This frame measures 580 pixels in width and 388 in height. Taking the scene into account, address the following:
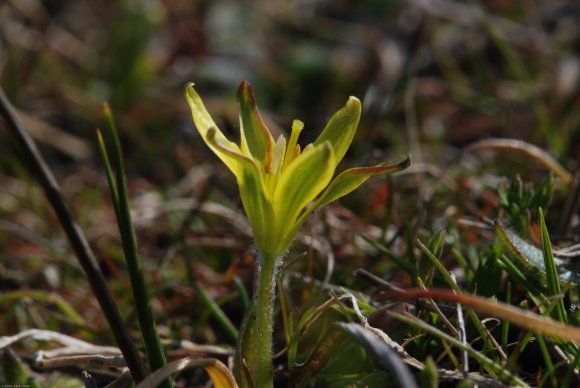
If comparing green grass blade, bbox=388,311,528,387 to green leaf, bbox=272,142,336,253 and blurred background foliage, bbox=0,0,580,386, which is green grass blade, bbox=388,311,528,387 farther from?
blurred background foliage, bbox=0,0,580,386

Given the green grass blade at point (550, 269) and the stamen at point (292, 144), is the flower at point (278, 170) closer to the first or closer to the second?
the stamen at point (292, 144)

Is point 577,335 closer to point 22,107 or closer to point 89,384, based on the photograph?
point 89,384

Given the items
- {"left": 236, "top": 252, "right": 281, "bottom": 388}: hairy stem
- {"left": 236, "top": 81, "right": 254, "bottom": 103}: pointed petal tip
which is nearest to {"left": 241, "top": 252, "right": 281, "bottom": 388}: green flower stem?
{"left": 236, "top": 252, "right": 281, "bottom": 388}: hairy stem

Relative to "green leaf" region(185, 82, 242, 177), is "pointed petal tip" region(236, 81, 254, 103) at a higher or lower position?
higher

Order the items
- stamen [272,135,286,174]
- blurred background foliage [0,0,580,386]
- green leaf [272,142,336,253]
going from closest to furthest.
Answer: green leaf [272,142,336,253] → stamen [272,135,286,174] → blurred background foliage [0,0,580,386]

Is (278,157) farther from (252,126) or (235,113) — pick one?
(235,113)

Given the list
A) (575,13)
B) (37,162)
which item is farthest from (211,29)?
(37,162)
